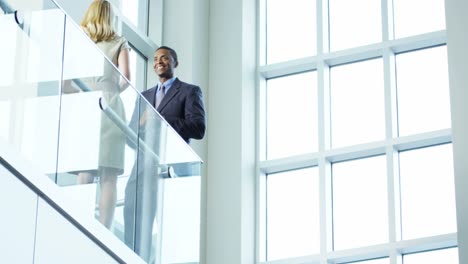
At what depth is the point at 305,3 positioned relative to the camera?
58.4 ft

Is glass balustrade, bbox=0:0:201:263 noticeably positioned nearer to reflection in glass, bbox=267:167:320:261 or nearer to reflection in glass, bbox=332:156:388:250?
reflection in glass, bbox=332:156:388:250

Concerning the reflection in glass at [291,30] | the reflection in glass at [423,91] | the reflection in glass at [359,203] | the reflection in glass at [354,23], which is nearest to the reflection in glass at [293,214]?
the reflection in glass at [359,203]

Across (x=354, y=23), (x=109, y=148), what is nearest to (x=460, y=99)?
(x=354, y=23)

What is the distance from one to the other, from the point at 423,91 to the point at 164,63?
5.96 meters

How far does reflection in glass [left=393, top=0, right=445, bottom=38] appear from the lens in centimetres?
1658

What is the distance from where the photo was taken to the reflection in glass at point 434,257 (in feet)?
50.3

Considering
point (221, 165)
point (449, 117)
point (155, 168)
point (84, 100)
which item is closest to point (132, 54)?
point (221, 165)

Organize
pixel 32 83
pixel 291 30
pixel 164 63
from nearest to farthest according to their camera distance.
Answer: pixel 32 83, pixel 164 63, pixel 291 30

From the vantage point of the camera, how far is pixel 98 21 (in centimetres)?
1008

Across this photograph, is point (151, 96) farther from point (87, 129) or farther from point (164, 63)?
point (87, 129)

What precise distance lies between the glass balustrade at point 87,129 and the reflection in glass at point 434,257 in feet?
19.4

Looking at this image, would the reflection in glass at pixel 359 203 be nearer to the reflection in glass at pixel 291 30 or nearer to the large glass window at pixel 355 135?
the large glass window at pixel 355 135

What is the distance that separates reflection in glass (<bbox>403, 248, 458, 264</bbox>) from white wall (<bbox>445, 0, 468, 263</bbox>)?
0.83m

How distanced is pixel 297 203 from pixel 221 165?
1241 millimetres
